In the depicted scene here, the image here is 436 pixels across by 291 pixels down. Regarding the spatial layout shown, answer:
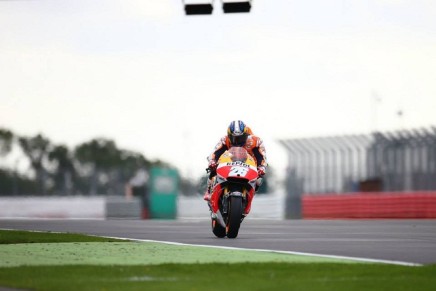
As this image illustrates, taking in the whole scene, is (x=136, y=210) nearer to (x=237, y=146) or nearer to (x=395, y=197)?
(x=395, y=197)

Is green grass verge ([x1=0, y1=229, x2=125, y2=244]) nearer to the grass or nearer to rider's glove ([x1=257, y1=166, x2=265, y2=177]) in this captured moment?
rider's glove ([x1=257, y1=166, x2=265, y2=177])

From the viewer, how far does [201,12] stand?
91.6 feet

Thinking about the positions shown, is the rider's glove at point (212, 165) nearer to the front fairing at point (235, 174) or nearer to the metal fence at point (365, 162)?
the front fairing at point (235, 174)

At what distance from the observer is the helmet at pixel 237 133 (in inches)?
716

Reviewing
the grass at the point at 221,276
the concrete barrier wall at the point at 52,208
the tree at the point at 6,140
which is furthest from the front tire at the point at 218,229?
the tree at the point at 6,140

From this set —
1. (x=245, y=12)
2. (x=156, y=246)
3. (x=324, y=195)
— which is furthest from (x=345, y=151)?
(x=156, y=246)

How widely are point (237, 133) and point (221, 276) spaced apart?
24.3 ft

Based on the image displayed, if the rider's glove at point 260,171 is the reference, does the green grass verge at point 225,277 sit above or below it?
below

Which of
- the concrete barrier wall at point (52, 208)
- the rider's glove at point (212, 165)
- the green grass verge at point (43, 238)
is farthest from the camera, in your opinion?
the concrete barrier wall at point (52, 208)

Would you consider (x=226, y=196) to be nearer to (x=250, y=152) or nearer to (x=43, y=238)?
(x=250, y=152)

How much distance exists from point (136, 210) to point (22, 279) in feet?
115

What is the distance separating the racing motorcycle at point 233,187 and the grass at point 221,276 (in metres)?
4.97

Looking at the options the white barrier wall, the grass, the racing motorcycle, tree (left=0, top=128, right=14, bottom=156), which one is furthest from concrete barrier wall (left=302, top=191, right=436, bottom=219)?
tree (left=0, top=128, right=14, bottom=156)

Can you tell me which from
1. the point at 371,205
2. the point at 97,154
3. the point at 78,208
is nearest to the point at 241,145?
the point at 371,205
